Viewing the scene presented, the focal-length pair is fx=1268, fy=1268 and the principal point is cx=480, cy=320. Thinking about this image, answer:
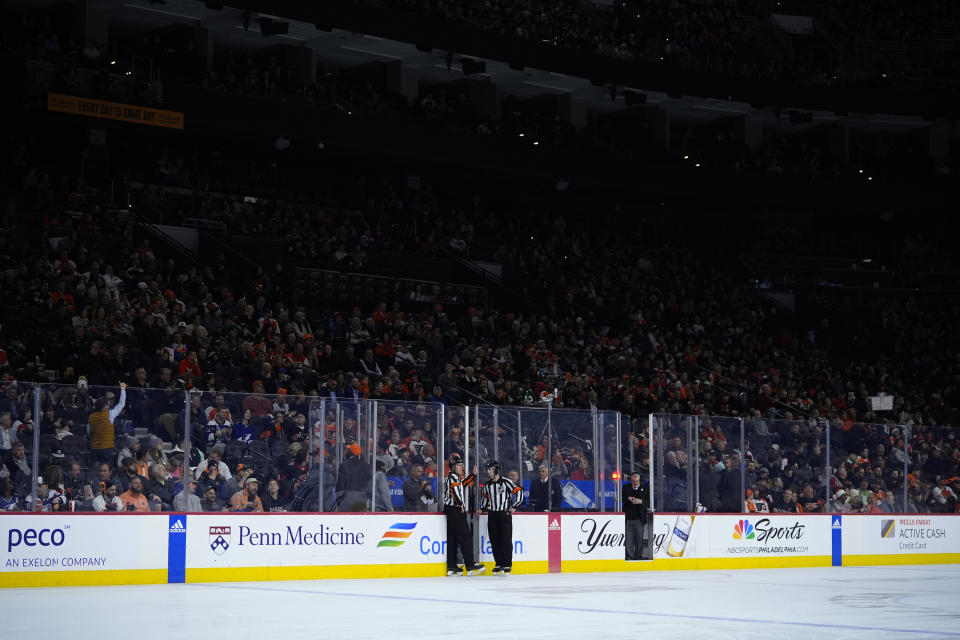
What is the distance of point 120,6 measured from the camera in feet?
105

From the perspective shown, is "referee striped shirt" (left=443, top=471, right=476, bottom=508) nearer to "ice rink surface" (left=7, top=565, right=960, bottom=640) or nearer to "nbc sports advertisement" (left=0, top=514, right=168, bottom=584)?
"ice rink surface" (left=7, top=565, right=960, bottom=640)

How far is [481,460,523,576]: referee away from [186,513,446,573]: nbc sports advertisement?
0.77 metres

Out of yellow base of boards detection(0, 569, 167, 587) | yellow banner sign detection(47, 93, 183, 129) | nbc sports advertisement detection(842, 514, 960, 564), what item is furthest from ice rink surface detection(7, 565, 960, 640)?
yellow banner sign detection(47, 93, 183, 129)

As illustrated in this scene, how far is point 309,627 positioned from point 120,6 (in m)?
24.9

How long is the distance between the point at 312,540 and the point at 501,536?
2858mm

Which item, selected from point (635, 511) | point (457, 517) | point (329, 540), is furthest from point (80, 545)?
point (635, 511)

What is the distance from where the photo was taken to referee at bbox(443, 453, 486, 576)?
1839 cm

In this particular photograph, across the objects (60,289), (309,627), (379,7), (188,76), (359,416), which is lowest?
(309,627)

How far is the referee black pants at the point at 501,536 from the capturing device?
18641 mm

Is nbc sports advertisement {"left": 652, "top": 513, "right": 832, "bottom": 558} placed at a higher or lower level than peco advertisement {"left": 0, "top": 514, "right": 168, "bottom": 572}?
lower

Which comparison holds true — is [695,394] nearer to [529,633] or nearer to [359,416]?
[359,416]

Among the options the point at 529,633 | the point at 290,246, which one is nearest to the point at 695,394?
the point at 290,246

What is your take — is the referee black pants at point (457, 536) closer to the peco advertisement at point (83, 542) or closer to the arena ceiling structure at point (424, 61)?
the peco advertisement at point (83, 542)

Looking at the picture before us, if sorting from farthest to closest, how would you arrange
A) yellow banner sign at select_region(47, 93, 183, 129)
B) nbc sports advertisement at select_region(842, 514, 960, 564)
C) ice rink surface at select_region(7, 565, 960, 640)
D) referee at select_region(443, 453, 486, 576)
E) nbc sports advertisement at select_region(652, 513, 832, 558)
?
yellow banner sign at select_region(47, 93, 183, 129) → nbc sports advertisement at select_region(842, 514, 960, 564) → nbc sports advertisement at select_region(652, 513, 832, 558) → referee at select_region(443, 453, 486, 576) → ice rink surface at select_region(7, 565, 960, 640)
